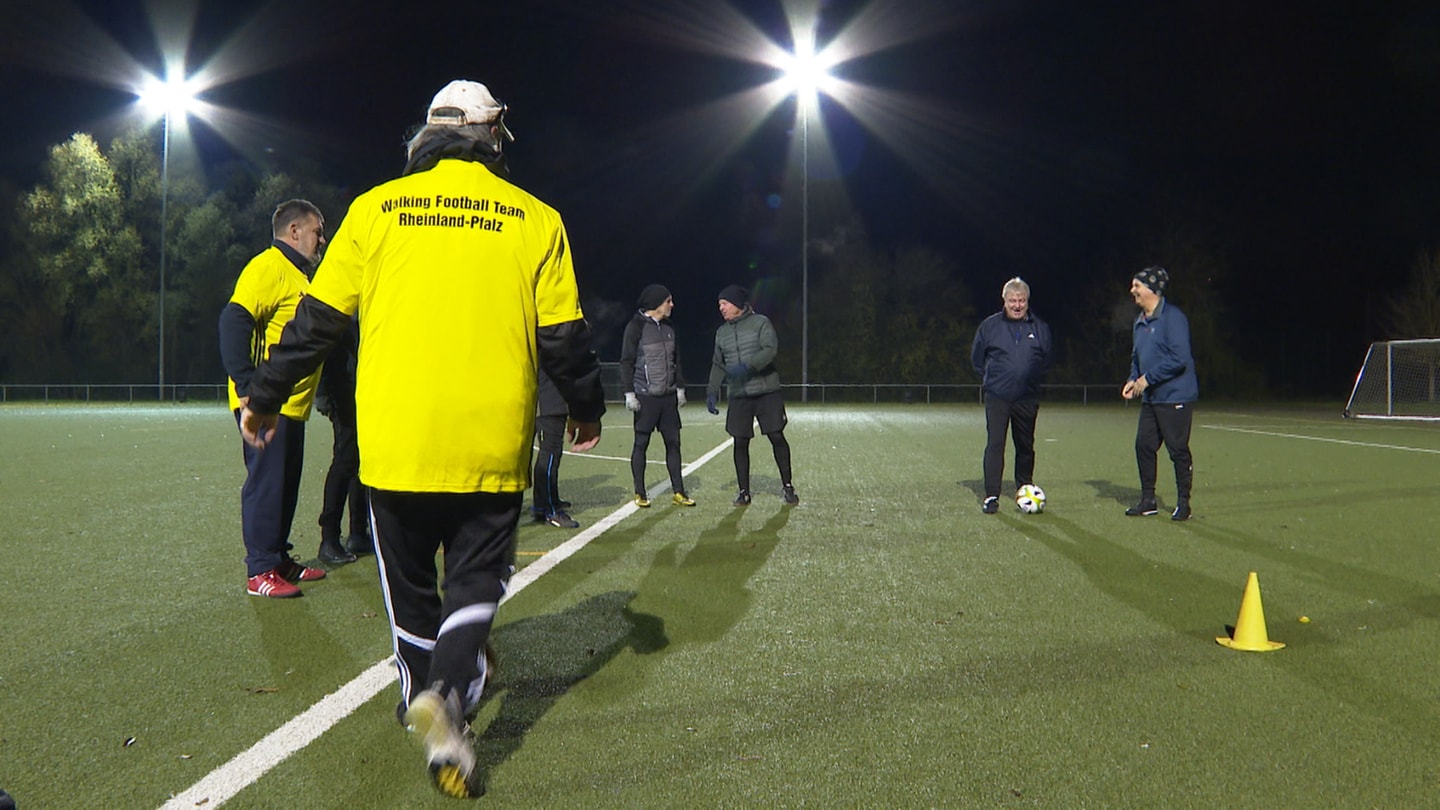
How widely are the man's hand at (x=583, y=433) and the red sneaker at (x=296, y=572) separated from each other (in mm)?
2773

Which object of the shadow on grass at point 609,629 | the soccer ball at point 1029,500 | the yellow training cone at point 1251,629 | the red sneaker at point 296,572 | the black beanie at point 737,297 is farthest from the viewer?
the black beanie at point 737,297

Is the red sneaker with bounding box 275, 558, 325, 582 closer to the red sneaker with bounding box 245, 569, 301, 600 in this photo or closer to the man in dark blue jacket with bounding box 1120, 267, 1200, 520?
the red sneaker with bounding box 245, 569, 301, 600

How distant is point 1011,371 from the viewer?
8.39 m

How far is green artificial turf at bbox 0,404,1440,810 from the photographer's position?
9.47 ft

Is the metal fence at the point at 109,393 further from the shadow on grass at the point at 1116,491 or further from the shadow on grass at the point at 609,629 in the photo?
the shadow on grass at the point at 609,629

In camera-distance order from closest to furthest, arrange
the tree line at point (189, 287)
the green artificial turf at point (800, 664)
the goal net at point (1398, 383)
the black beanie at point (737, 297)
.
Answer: the green artificial turf at point (800, 664) → the black beanie at point (737, 297) → the goal net at point (1398, 383) → the tree line at point (189, 287)

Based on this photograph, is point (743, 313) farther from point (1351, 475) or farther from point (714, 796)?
point (1351, 475)

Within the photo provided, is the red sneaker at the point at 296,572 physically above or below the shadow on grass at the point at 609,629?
above

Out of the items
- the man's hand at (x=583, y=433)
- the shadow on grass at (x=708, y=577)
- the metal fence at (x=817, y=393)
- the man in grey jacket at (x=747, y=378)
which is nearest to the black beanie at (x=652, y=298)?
the man in grey jacket at (x=747, y=378)

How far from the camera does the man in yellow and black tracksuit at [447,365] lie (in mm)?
2816

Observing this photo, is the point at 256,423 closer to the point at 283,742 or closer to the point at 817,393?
the point at 283,742

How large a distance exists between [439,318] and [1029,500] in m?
6.44

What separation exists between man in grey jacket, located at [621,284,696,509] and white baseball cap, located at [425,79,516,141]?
213 inches

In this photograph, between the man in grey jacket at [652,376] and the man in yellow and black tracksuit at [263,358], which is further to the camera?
the man in grey jacket at [652,376]
